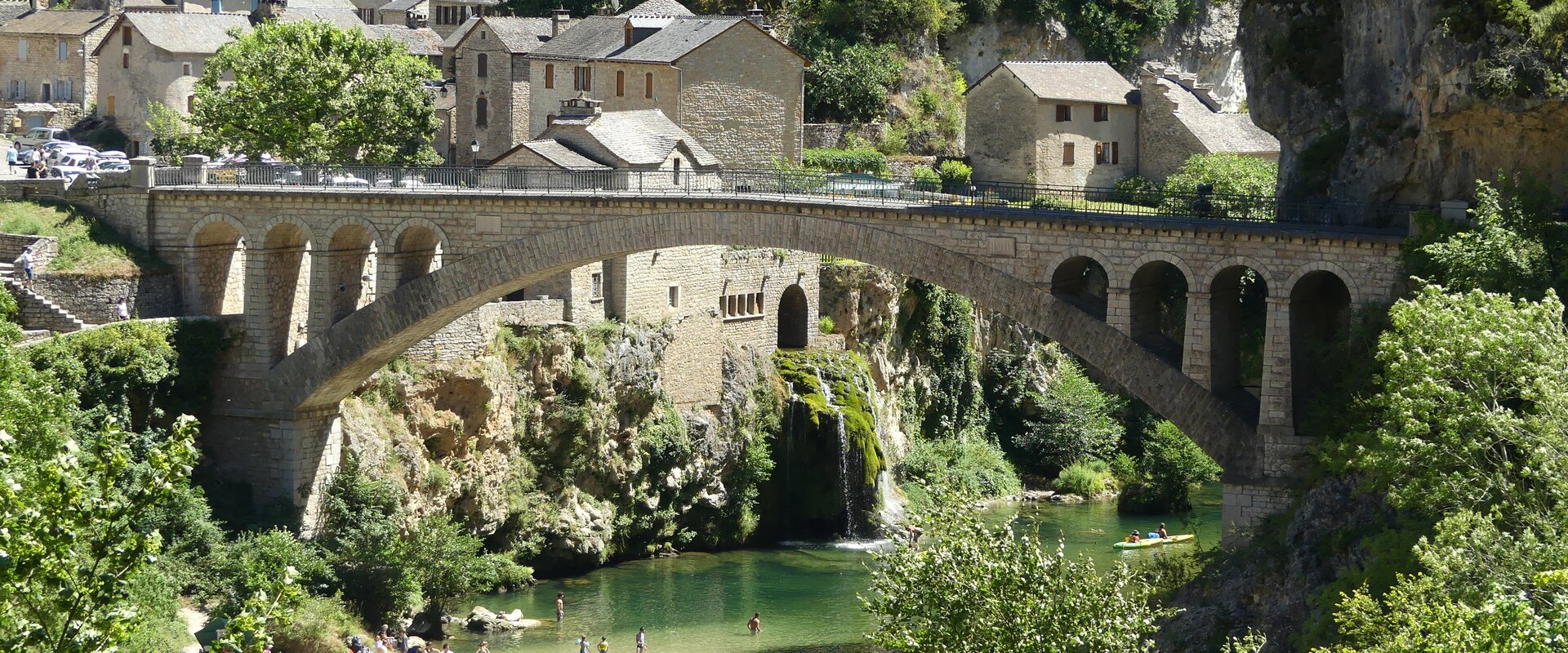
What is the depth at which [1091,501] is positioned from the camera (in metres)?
73.9

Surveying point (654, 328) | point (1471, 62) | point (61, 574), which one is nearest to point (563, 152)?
point (654, 328)

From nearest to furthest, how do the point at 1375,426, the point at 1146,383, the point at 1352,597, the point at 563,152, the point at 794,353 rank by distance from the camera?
the point at 1352,597 → the point at 1375,426 → the point at 1146,383 → the point at 563,152 → the point at 794,353

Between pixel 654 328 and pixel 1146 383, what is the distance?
75.3ft

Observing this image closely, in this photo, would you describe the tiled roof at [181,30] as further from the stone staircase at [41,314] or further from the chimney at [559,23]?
the stone staircase at [41,314]

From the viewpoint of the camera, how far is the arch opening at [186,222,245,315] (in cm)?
5688

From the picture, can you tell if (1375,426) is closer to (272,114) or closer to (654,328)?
(654,328)

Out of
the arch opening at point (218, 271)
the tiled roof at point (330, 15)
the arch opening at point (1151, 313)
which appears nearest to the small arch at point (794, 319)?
the arch opening at point (218, 271)

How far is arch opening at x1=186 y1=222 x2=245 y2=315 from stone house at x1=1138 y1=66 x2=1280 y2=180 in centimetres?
3553

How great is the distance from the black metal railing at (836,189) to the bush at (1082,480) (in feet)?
55.6

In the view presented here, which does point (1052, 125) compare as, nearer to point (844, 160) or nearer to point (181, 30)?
point (844, 160)

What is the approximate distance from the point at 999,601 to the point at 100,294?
30.6 metres

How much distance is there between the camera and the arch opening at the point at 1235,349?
1721 inches

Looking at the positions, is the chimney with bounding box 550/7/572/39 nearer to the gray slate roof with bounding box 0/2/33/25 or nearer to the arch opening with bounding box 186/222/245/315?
the arch opening with bounding box 186/222/245/315

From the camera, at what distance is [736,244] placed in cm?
4897
